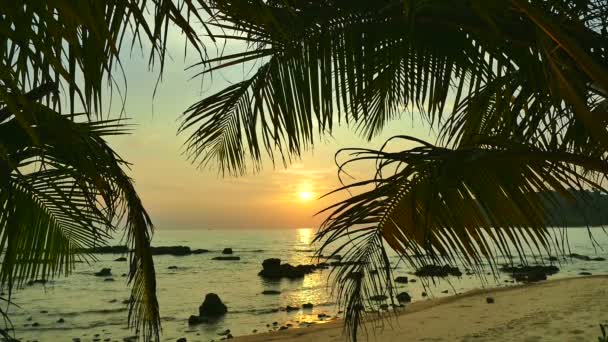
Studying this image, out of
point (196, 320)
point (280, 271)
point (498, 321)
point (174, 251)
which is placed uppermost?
point (174, 251)

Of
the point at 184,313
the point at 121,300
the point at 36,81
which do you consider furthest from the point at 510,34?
the point at 121,300

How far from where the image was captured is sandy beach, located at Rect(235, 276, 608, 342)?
995cm

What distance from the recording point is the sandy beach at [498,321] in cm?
995

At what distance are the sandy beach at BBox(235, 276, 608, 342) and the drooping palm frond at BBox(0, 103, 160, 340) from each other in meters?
4.69

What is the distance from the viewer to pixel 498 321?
11828mm

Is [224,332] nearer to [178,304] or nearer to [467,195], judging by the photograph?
[178,304]

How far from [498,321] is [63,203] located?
1071 centimetres

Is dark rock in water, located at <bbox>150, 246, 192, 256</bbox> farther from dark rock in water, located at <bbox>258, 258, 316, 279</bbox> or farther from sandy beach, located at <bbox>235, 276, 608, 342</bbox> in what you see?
sandy beach, located at <bbox>235, 276, 608, 342</bbox>

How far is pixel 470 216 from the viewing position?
249 centimetres

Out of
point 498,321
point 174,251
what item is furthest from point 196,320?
point 174,251

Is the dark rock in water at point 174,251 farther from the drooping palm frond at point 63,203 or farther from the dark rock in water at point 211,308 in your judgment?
the drooping palm frond at point 63,203

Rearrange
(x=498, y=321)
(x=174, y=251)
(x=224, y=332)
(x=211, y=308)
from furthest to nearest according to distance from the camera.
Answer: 1. (x=174, y=251)
2. (x=211, y=308)
3. (x=224, y=332)
4. (x=498, y=321)

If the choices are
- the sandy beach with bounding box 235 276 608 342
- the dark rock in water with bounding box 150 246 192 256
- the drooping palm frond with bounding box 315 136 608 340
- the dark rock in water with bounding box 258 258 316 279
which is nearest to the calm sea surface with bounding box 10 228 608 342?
the dark rock in water with bounding box 258 258 316 279

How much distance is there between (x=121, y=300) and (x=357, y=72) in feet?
91.3
